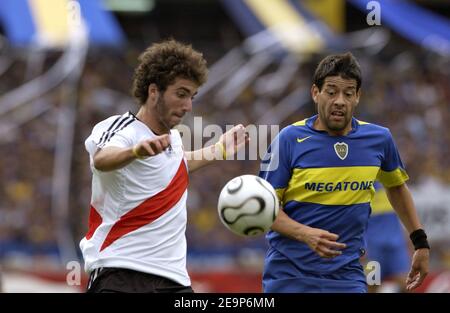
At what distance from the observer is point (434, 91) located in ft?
66.7

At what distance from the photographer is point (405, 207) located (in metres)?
6.41

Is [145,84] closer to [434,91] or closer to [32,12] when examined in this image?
[32,12]

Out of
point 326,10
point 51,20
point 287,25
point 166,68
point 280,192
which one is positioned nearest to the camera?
point 166,68

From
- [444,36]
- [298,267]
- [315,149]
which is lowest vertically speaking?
[298,267]

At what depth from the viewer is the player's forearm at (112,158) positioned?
5.09 meters

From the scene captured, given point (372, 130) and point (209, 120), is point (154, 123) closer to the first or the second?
point (372, 130)

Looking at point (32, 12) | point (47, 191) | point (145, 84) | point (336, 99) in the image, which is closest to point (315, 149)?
point (336, 99)

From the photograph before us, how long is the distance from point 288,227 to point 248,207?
0.39 metres

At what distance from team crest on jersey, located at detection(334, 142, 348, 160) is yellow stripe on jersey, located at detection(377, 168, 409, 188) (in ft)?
1.25

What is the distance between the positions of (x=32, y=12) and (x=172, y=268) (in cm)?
1455

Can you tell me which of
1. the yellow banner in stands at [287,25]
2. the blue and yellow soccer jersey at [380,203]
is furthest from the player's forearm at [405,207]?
the yellow banner in stands at [287,25]

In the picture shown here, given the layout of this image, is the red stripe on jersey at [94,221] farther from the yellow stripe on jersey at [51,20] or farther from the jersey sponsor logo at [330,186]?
the yellow stripe on jersey at [51,20]

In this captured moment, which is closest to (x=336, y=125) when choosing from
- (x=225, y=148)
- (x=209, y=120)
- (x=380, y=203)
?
(x=225, y=148)

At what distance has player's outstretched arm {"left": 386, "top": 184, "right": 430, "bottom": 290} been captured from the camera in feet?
20.5
